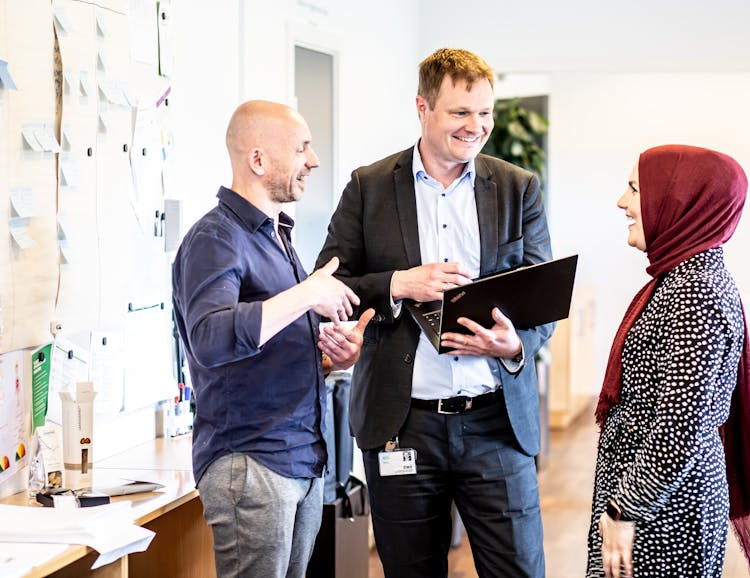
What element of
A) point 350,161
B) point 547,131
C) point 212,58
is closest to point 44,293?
point 212,58

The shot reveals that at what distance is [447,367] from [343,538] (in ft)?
4.60

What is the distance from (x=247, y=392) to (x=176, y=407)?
4.00 ft

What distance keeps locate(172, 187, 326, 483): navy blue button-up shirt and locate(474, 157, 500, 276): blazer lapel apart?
46cm

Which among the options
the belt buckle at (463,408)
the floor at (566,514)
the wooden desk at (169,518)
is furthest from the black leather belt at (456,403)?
the floor at (566,514)

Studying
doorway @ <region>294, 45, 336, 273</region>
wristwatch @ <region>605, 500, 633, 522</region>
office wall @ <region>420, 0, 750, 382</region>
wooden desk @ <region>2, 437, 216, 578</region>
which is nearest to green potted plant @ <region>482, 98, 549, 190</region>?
office wall @ <region>420, 0, 750, 382</region>

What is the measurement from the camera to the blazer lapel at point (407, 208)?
2.42 metres

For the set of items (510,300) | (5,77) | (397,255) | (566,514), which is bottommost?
(566,514)

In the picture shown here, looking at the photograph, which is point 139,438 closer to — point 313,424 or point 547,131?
point 313,424

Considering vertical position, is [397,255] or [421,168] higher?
[421,168]

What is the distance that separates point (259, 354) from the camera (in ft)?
6.89

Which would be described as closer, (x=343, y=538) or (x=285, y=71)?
(x=343, y=538)

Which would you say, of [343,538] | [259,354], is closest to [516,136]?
[343,538]

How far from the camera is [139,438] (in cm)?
309

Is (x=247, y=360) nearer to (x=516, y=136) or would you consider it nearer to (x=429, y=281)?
(x=429, y=281)
